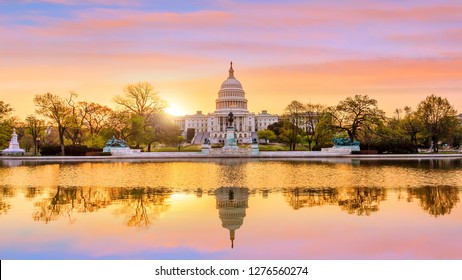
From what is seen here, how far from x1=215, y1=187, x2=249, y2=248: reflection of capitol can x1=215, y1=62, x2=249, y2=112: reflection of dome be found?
137111 millimetres

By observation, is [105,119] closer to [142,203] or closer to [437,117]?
[437,117]

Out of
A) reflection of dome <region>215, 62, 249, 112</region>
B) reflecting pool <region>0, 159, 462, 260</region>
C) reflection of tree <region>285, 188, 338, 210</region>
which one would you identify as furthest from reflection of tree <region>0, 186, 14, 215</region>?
reflection of dome <region>215, 62, 249, 112</region>

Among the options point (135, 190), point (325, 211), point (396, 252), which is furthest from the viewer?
point (135, 190)

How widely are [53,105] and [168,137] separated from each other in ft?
54.3

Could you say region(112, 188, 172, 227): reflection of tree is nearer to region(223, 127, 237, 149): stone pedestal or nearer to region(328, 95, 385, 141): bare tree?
region(223, 127, 237, 149): stone pedestal

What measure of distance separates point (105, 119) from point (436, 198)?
184 feet

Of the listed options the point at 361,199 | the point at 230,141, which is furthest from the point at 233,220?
the point at 230,141

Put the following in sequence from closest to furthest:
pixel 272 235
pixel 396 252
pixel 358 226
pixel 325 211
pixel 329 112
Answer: pixel 396 252
pixel 272 235
pixel 358 226
pixel 325 211
pixel 329 112

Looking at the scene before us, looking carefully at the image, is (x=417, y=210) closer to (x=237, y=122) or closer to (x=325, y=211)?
(x=325, y=211)

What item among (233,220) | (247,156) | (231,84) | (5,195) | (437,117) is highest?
(231,84)

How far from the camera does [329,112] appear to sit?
63.5 m

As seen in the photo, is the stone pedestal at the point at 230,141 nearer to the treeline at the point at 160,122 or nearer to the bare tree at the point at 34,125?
the treeline at the point at 160,122

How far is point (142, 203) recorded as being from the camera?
16.8 meters

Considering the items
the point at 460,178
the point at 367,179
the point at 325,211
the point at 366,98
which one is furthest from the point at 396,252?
the point at 366,98
